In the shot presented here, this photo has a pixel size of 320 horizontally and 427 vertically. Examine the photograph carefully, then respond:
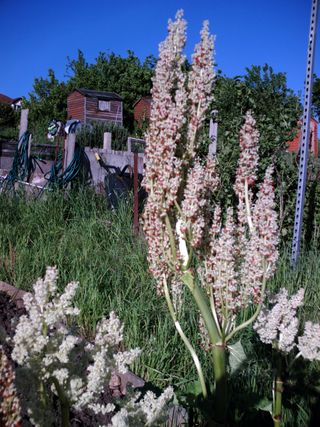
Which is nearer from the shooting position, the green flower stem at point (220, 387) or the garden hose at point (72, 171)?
the green flower stem at point (220, 387)

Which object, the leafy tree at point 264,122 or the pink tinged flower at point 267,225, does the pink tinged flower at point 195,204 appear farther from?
the leafy tree at point 264,122

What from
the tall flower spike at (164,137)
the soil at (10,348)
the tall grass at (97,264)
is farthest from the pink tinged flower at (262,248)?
the tall grass at (97,264)

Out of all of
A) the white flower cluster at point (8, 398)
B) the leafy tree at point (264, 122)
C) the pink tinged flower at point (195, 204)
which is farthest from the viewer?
the leafy tree at point (264, 122)

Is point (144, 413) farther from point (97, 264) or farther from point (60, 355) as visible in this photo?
point (97, 264)

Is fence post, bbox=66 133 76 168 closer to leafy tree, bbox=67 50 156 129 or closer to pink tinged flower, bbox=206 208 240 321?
pink tinged flower, bbox=206 208 240 321

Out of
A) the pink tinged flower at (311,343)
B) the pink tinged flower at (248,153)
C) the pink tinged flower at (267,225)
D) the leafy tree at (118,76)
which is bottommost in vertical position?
the pink tinged flower at (311,343)

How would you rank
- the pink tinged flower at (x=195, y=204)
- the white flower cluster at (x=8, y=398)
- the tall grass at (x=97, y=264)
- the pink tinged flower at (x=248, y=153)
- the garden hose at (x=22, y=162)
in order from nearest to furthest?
the white flower cluster at (x=8, y=398) → the pink tinged flower at (x=195, y=204) → the pink tinged flower at (x=248, y=153) → the tall grass at (x=97, y=264) → the garden hose at (x=22, y=162)

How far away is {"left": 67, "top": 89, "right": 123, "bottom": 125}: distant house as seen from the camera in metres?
39.3

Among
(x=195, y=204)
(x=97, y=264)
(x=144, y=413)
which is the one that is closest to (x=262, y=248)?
(x=195, y=204)

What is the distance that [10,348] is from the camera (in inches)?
107

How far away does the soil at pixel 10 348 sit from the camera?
0.89 meters

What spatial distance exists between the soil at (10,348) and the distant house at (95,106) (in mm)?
36737

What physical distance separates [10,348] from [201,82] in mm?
2158

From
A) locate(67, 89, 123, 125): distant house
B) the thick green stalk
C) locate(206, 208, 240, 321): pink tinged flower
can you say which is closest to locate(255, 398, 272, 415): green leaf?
the thick green stalk
